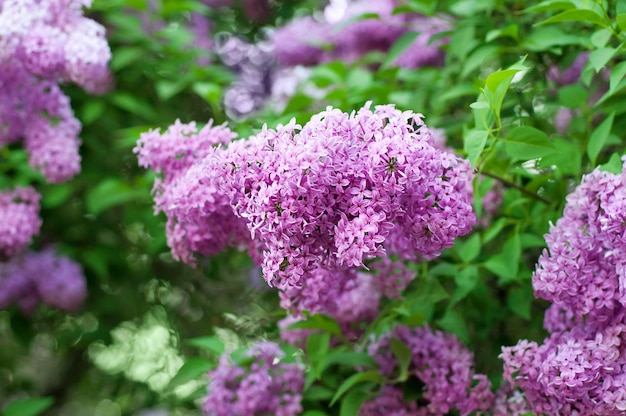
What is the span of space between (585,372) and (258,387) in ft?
2.89

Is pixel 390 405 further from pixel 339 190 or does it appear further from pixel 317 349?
pixel 339 190

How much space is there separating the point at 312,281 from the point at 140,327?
2.29 m

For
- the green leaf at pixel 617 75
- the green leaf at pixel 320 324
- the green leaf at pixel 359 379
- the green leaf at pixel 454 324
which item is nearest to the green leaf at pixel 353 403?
the green leaf at pixel 359 379

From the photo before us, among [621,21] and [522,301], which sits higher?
[621,21]

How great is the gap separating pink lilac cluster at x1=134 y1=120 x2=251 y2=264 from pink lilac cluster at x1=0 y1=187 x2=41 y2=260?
0.79 metres

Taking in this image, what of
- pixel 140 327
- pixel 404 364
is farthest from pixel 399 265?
pixel 140 327

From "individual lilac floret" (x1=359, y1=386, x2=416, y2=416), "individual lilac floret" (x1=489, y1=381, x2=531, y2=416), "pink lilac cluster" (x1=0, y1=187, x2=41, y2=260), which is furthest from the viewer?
"pink lilac cluster" (x1=0, y1=187, x2=41, y2=260)

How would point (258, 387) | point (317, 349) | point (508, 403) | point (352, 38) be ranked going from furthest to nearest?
point (352, 38) < point (258, 387) < point (317, 349) < point (508, 403)

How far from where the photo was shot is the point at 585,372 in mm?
1612

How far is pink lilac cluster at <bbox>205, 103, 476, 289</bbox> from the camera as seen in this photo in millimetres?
1468

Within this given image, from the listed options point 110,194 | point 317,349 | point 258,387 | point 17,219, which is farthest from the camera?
point 110,194

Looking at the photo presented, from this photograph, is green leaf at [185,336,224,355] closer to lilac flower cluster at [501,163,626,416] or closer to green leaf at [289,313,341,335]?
green leaf at [289,313,341,335]

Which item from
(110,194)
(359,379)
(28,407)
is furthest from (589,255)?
(110,194)

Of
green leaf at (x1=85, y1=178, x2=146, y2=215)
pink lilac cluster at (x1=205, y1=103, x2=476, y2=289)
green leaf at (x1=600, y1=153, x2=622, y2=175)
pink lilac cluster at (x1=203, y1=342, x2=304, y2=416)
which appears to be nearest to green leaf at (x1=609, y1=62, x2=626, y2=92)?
green leaf at (x1=600, y1=153, x2=622, y2=175)
